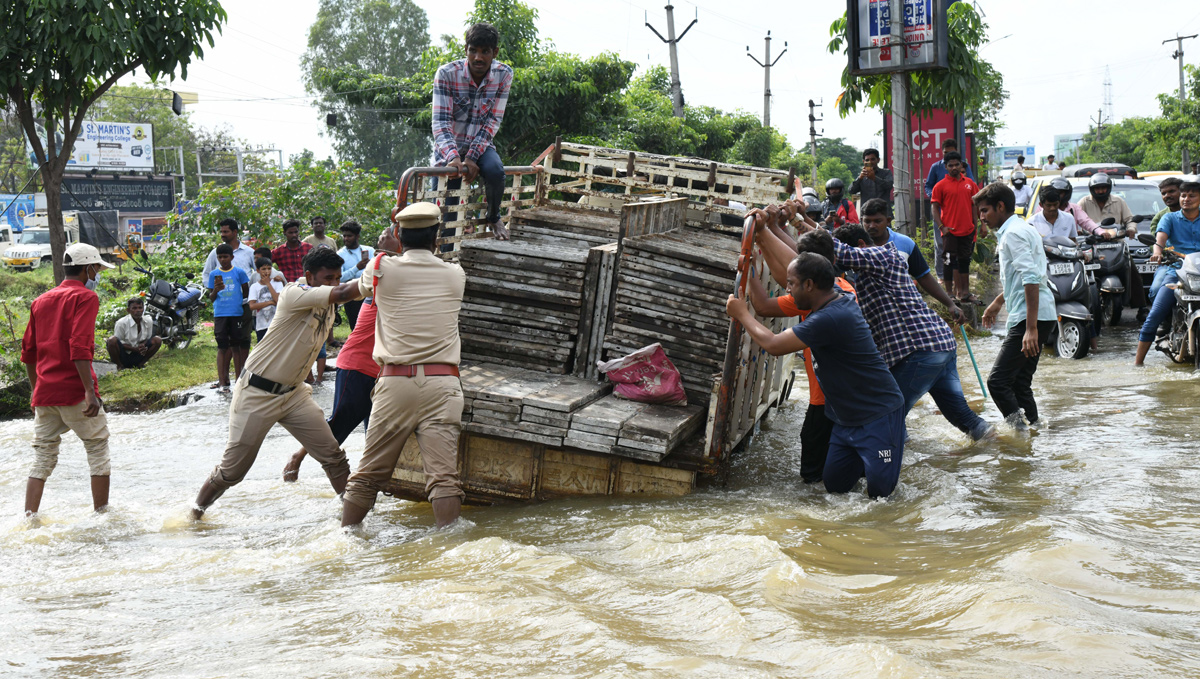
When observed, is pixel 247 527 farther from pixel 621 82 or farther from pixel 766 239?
pixel 621 82

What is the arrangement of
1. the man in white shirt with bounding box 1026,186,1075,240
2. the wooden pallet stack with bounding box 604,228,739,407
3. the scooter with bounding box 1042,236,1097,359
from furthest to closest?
the scooter with bounding box 1042,236,1097,359, the man in white shirt with bounding box 1026,186,1075,240, the wooden pallet stack with bounding box 604,228,739,407

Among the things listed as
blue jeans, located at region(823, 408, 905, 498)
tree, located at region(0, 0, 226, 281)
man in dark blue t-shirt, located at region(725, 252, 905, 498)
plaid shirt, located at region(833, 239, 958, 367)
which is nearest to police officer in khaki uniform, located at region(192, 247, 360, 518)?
man in dark blue t-shirt, located at region(725, 252, 905, 498)

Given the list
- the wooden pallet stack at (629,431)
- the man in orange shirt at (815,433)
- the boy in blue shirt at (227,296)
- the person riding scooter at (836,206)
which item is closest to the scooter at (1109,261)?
the person riding scooter at (836,206)

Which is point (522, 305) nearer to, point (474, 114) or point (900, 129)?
point (474, 114)

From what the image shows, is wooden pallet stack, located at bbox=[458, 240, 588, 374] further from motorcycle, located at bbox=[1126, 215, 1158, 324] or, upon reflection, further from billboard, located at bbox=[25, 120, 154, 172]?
billboard, located at bbox=[25, 120, 154, 172]

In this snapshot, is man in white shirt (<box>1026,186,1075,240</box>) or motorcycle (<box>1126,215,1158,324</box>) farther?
motorcycle (<box>1126,215,1158,324</box>)

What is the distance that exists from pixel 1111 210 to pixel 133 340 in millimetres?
11991

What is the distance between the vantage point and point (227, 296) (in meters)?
10.3

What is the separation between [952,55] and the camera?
14.5 m

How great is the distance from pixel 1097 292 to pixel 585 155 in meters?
5.81

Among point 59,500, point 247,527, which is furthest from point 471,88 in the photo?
point 59,500

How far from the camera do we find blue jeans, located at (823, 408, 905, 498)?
5211 mm

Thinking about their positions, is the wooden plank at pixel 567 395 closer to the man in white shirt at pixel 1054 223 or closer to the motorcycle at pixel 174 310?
the man in white shirt at pixel 1054 223

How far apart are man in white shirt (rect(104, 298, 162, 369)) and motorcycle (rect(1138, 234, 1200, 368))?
11397mm
